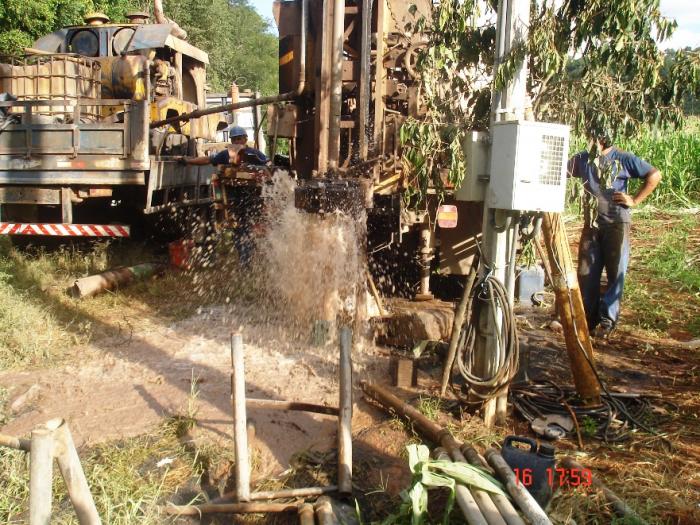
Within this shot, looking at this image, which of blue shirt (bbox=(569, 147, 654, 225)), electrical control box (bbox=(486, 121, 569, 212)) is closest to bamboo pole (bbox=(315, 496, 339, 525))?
electrical control box (bbox=(486, 121, 569, 212))

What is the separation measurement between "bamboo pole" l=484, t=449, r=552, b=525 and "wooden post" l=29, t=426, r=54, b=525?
170 cm

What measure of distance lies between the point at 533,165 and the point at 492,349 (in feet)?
3.64

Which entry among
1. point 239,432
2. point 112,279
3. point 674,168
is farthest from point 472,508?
point 674,168

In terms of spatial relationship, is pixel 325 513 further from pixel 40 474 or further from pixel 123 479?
pixel 40 474

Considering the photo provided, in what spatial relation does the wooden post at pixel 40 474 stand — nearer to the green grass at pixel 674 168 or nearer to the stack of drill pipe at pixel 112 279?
the stack of drill pipe at pixel 112 279

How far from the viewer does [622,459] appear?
3410mm

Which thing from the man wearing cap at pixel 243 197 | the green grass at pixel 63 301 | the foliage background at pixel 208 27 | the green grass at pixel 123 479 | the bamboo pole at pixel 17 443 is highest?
the foliage background at pixel 208 27

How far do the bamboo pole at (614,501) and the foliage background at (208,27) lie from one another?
28.6ft

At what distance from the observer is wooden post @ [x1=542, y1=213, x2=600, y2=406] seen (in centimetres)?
394

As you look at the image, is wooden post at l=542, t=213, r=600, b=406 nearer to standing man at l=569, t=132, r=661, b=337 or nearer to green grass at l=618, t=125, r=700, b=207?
standing man at l=569, t=132, r=661, b=337

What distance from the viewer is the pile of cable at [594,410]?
3.71 metres

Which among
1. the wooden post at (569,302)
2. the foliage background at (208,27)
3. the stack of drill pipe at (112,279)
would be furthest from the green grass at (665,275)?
the foliage background at (208,27)

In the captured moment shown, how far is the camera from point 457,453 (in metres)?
3.06
